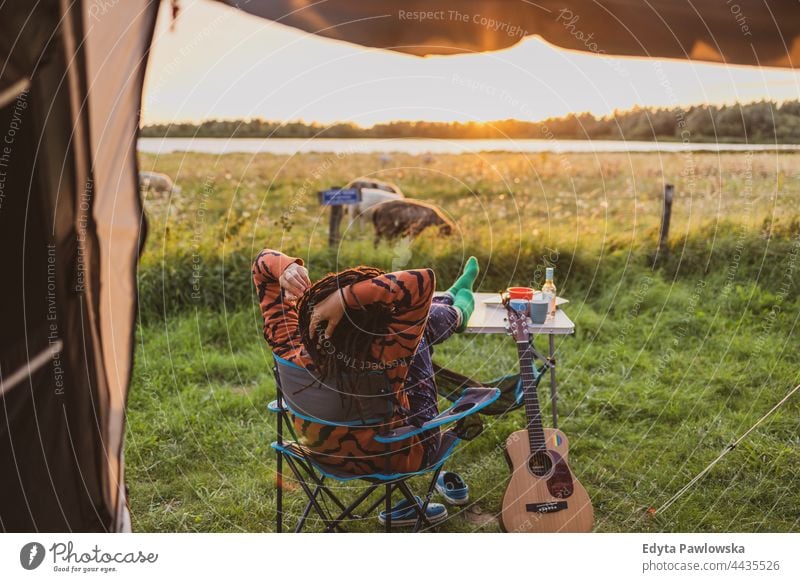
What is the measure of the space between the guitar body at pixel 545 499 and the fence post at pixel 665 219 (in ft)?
9.60

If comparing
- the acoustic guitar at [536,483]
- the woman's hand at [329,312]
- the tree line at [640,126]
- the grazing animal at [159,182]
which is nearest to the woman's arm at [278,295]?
A: the woman's hand at [329,312]

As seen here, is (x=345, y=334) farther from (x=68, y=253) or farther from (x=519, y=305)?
(x=68, y=253)

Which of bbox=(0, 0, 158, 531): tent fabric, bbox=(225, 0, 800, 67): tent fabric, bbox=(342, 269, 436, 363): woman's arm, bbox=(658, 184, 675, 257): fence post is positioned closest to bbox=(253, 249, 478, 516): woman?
bbox=(342, 269, 436, 363): woman's arm

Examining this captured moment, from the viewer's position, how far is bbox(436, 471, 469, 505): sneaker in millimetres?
3191

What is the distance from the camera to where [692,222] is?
5.38 metres

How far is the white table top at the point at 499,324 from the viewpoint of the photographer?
9.77 feet

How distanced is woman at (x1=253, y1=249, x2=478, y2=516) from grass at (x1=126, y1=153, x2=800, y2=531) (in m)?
0.67

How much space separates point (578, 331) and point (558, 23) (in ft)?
7.15

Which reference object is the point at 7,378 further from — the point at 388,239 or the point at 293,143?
the point at 293,143

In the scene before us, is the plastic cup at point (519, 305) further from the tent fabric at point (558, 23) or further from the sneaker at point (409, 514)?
the tent fabric at point (558, 23)

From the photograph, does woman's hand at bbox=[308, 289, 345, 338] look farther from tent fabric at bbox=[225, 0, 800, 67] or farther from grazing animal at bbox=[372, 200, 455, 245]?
grazing animal at bbox=[372, 200, 455, 245]

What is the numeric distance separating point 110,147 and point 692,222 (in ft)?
13.6

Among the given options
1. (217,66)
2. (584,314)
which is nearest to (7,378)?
(217,66)
